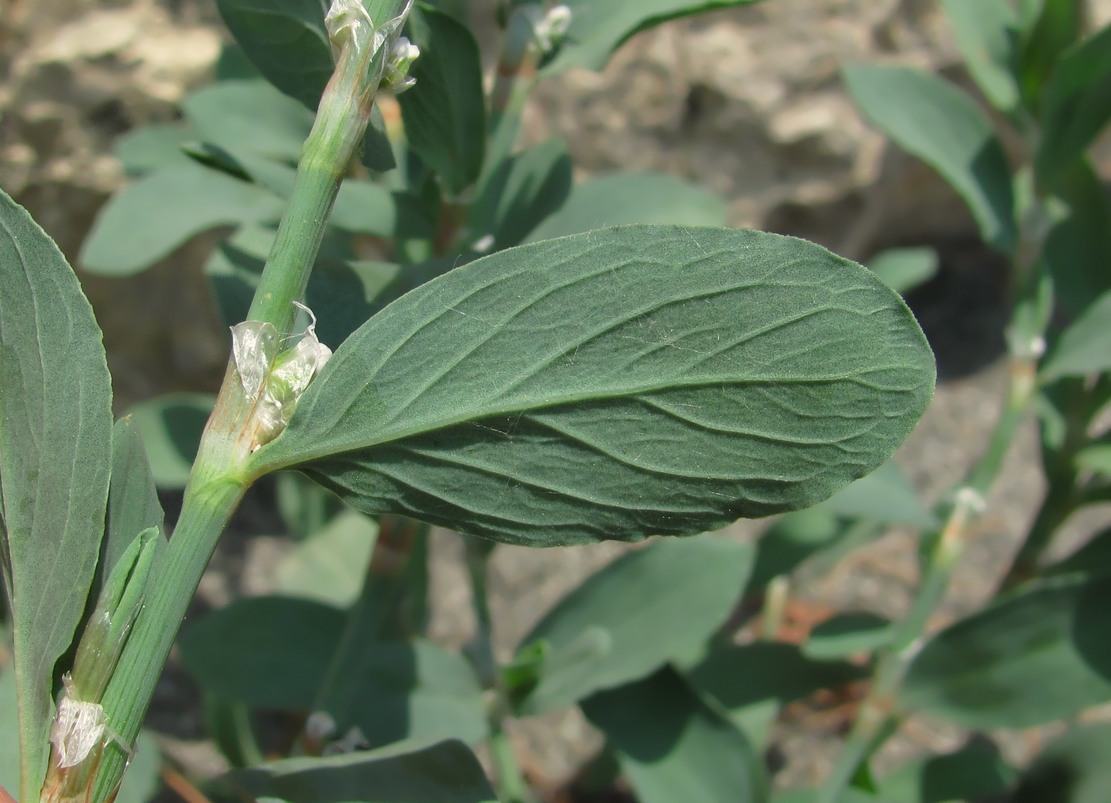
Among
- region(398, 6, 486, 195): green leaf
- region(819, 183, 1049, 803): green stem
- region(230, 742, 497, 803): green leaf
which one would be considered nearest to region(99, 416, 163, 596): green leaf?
region(230, 742, 497, 803): green leaf

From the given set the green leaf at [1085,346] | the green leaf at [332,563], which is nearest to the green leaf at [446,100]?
the green leaf at [1085,346]

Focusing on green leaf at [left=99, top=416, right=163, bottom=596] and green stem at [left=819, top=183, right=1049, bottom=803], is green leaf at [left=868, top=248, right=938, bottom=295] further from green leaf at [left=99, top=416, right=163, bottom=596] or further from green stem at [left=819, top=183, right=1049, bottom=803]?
green leaf at [left=99, top=416, right=163, bottom=596]

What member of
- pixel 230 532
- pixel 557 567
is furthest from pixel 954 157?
pixel 230 532

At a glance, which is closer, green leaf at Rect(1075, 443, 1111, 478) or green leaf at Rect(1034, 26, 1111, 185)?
green leaf at Rect(1034, 26, 1111, 185)

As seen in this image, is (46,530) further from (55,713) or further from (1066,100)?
(1066,100)

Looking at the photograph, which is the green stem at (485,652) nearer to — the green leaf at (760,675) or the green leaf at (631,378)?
the green leaf at (760,675)

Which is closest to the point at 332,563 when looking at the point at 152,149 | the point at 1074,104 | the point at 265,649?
the point at 265,649

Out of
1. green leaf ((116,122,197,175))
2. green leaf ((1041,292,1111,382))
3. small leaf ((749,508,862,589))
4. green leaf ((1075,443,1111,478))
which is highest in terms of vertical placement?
green leaf ((1041,292,1111,382))
